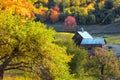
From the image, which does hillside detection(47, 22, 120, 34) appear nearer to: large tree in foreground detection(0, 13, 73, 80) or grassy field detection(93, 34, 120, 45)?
grassy field detection(93, 34, 120, 45)

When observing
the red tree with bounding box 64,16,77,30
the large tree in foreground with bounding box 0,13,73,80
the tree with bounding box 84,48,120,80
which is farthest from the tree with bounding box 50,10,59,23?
the large tree in foreground with bounding box 0,13,73,80

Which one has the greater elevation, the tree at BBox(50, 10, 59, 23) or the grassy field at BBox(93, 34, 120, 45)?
the tree at BBox(50, 10, 59, 23)

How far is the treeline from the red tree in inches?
128

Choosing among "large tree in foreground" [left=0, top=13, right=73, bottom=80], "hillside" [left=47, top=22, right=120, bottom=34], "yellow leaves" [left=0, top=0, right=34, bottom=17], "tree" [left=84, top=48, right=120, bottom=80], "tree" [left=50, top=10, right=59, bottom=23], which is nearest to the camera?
"large tree in foreground" [left=0, top=13, right=73, bottom=80]

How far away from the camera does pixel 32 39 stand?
626 inches

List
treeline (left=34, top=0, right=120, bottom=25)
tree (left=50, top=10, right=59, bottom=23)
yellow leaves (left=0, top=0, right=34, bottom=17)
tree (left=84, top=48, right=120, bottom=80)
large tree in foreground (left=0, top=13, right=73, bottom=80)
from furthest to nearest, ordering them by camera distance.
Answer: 1. tree (left=50, top=10, right=59, bottom=23)
2. treeline (left=34, top=0, right=120, bottom=25)
3. tree (left=84, top=48, right=120, bottom=80)
4. yellow leaves (left=0, top=0, right=34, bottom=17)
5. large tree in foreground (left=0, top=13, right=73, bottom=80)

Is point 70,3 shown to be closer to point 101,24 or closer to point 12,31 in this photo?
point 101,24

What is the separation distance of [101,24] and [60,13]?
17467 mm

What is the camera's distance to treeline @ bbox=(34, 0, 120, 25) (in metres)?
139

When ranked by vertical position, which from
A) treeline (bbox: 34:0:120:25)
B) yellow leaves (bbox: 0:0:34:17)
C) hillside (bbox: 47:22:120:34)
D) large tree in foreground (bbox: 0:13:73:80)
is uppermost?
yellow leaves (bbox: 0:0:34:17)

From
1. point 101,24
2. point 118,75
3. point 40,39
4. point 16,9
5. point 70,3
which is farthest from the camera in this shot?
point 70,3

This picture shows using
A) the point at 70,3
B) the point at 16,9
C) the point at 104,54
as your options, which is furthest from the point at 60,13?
the point at 16,9

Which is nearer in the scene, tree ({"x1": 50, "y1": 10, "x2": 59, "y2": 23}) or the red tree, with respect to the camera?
the red tree

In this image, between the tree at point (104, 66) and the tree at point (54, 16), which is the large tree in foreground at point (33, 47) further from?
the tree at point (54, 16)
